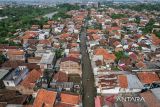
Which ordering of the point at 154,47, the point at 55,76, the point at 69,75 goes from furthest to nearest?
the point at 154,47
the point at 69,75
the point at 55,76

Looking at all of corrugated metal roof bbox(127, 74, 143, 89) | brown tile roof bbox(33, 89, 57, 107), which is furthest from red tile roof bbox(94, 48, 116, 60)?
brown tile roof bbox(33, 89, 57, 107)

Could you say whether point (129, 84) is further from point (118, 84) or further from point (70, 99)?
point (70, 99)

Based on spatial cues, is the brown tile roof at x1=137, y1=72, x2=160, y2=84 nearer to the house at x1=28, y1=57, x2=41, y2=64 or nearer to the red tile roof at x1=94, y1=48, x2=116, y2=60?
the red tile roof at x1=94, y1=48, x2=116, y2=60

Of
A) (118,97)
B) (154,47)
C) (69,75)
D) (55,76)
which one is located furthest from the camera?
(154,47)

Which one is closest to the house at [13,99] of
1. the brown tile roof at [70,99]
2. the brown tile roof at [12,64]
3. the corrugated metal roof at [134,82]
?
the brown tile roof at [70,99]

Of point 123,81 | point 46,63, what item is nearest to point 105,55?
point 123,81

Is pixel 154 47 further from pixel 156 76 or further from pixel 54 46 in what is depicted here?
pixel 54 46

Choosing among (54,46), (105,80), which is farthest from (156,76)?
(54,46)

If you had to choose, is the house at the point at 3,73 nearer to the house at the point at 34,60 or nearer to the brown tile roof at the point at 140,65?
the house at the point at 34,60
